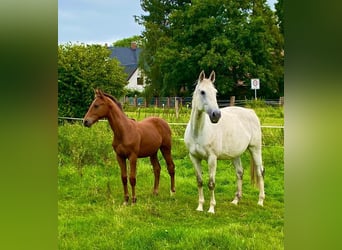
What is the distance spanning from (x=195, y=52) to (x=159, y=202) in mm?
640

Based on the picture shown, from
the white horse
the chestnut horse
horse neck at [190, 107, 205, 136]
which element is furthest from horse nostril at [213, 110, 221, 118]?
the chestnut horse

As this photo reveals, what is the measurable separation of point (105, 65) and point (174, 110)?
12.3 inches

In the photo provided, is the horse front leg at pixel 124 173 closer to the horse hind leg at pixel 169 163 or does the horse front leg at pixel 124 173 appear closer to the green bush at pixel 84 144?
the green bush at pixel 84 144

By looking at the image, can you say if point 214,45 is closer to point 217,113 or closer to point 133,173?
point 217,113

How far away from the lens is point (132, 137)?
1.64 m

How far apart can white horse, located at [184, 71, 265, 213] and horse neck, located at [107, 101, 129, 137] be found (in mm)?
254

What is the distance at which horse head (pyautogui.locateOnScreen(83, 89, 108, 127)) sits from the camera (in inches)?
57.3

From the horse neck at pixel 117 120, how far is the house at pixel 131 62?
16cm

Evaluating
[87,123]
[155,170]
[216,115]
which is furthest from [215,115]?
[87,123]
